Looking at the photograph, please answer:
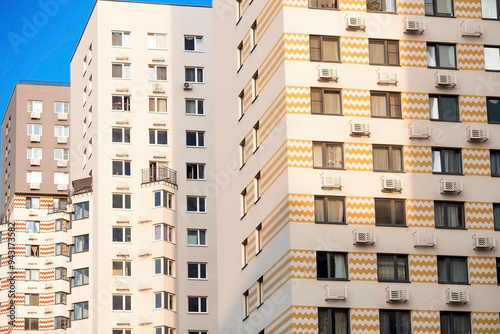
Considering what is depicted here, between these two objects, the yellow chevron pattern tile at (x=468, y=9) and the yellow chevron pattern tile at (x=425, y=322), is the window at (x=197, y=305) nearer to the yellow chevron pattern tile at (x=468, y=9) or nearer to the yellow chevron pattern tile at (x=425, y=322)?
the yellow chevron pattern tile at (x=468, y=9)

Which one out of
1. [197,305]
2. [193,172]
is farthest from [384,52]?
[193,172]

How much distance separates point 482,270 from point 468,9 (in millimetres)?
16586

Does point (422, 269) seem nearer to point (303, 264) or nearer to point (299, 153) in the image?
point (303, 264)

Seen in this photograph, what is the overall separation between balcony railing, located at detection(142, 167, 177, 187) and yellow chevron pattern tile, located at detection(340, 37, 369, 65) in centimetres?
5094

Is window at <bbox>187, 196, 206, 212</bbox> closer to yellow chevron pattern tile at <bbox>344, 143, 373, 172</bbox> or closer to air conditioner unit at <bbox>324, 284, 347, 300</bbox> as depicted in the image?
yellow chevron pattern tile at <bbox>344, 143, 373, 172</bbox>

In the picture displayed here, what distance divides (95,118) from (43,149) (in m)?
38.6

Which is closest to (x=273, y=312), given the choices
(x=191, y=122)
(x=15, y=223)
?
(x=191, y=122)

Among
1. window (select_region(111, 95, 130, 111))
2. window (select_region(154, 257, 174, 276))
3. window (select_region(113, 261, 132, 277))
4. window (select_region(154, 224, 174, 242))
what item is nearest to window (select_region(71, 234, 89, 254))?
window (select_region(113, 261, 132, 277))

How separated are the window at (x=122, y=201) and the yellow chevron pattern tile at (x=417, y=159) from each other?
53132mm

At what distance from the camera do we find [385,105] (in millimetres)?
73875

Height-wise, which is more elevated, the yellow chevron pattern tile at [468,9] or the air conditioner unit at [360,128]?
the yellow chevron pattern tile at [468,9]

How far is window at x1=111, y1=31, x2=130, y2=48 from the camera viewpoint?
412ft

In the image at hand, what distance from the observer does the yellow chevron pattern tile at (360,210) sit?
7106cm

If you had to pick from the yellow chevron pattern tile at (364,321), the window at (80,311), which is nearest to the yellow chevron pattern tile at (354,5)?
the yellow chevron pattern tile at (364,321)
